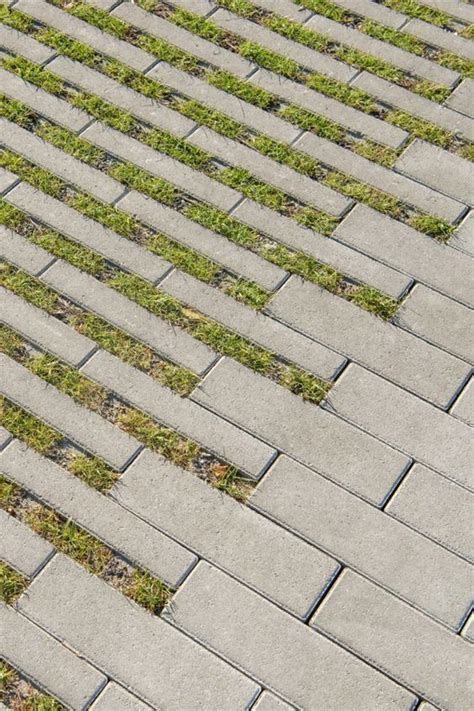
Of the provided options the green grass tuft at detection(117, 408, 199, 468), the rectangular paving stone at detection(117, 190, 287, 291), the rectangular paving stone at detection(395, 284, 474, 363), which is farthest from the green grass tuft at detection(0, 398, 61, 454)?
the rectangular paving stone at detection(395, 284, 474, 363)

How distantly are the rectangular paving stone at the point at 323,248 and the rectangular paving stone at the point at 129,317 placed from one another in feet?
2.01

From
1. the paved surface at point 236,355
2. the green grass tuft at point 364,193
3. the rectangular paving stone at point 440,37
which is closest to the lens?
the paved surface at point 236,355

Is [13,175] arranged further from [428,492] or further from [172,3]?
[428,492]

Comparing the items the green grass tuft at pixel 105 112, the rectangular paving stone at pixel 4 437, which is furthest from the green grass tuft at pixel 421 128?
the rectangular paving stone at pixel 4 437

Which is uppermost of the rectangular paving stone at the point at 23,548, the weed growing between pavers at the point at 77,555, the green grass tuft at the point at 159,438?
the green grass tuft at the point at 159,438

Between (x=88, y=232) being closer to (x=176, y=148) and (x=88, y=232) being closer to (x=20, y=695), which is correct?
(x=176, y=148)

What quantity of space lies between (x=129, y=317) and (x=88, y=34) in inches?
70.9

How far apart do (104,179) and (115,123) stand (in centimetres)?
35

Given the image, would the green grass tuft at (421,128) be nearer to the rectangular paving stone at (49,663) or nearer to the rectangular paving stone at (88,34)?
the rectangular paving stone at (88,34)

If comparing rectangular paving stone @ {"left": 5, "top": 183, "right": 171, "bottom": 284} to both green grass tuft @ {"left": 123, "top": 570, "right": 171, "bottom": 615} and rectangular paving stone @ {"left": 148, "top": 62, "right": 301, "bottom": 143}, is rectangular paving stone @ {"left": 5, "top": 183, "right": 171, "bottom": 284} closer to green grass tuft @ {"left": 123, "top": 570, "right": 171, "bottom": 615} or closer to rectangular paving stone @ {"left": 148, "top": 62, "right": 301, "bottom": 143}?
rectangular paving stone @ {"left": 148, "top": 62, "right": 301, "bottom": 143}

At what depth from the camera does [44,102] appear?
4.23 m

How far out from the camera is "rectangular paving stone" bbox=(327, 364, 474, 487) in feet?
10.3

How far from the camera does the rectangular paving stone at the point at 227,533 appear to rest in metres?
2.87

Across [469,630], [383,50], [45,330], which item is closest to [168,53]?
[383,50]
